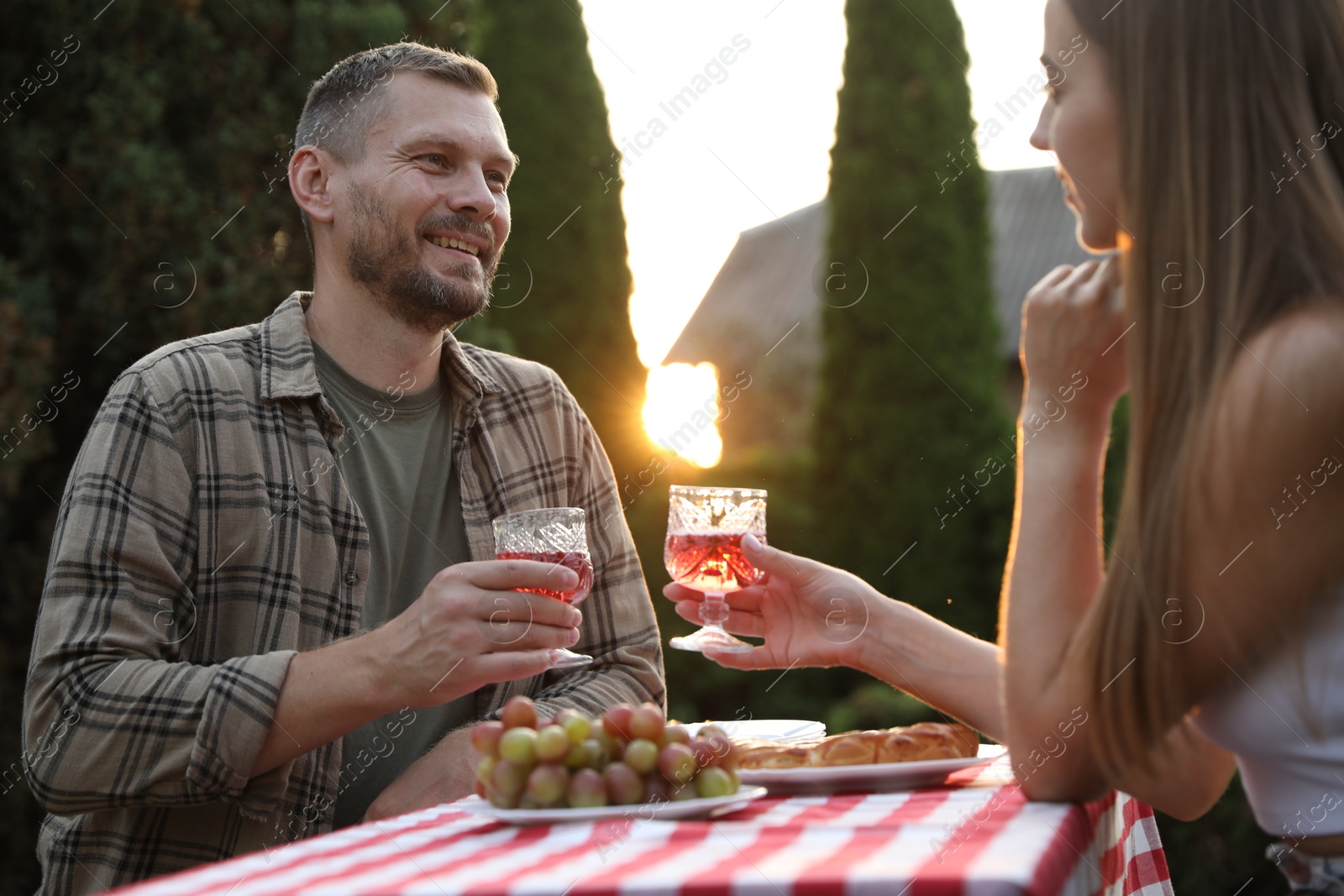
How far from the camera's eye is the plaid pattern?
2.43m

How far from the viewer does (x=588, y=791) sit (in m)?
1.64

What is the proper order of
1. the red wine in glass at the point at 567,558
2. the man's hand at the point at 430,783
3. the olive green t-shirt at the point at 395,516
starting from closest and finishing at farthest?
the red wine in glass at the point at 567,558 → the man's hand at the point at 430,783 → the olive green t-shirt at the point at 395,516

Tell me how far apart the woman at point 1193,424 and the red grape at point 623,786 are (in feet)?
1.80

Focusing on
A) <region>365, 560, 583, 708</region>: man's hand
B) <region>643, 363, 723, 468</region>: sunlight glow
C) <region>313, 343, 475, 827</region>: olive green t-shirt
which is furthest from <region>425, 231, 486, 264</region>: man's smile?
<region>643, 363, 723, 468</region>: sunlight glow

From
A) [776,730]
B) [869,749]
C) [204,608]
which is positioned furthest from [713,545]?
[204,608]

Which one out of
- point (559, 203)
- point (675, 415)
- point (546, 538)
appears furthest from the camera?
point (559, 203)

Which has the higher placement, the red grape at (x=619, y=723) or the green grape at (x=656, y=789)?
the red grape at (x=619, y=723)

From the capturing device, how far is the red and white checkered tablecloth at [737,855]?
1.19 m

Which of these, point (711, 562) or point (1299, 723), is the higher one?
point (711, 562)

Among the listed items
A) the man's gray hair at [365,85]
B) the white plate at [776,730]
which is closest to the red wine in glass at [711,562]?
the white plate at [776,730]

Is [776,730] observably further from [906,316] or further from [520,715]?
[906,316]

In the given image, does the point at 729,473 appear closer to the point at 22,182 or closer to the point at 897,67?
the point at 897,67

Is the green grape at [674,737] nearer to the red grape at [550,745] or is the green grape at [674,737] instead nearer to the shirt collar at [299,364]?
the red grape at [550,745]

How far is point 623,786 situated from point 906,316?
9.57 meters
